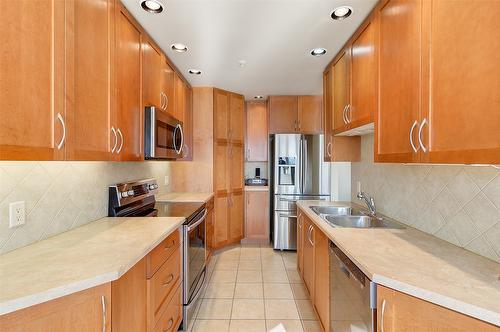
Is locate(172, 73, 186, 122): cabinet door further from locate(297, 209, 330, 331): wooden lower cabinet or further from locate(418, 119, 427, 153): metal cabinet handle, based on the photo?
locate(418, 119, 427, 153): metal cabinet handle

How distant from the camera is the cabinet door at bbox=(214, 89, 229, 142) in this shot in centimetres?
353

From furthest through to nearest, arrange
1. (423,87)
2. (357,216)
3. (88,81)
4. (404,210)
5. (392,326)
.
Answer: (357,216) → (404,210) → (88,81) → (423,87) → (392,326)

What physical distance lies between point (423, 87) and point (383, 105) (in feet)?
1.22

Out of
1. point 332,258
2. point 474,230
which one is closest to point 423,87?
point 474,230

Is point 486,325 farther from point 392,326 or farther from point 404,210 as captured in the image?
point 404,210

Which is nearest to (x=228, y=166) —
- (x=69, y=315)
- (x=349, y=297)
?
(x=349, y=297)

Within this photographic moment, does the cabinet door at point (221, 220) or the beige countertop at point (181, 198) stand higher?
the beige countertop at point (181, 198)

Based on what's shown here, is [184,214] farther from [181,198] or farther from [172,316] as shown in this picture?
[181,198]

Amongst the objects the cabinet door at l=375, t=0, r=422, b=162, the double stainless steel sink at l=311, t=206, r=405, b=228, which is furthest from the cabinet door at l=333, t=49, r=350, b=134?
the double stainless steel sink at l=311, t=206, r=405, b=228

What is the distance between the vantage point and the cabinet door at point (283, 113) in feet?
13.0

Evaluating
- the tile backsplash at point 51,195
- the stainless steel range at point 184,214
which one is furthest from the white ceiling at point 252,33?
the stainless steel range at point 184,214

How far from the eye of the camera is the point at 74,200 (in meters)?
1.53

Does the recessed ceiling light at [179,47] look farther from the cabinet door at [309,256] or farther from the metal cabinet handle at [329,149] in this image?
the cabinet door at [309,256]

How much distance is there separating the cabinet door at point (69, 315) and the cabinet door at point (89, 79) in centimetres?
60
